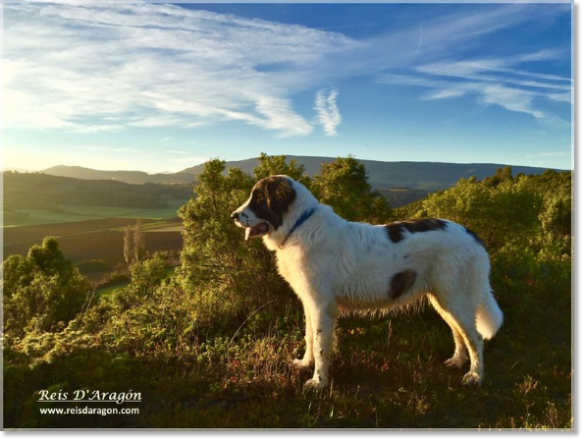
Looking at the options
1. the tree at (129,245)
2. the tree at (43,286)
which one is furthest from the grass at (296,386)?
the tree at (129,245)

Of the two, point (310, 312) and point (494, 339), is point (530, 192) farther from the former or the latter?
point (310, 312)

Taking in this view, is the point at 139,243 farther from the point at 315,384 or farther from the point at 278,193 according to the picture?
the point at 315,384

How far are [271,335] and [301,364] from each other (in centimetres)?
101

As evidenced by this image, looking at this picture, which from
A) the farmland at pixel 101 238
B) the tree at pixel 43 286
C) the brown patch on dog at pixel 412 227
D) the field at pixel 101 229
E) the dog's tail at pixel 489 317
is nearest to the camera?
the brown patch on dog at pixel 412 227

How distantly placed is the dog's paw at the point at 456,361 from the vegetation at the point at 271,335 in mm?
146

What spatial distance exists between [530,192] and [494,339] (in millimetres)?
4160

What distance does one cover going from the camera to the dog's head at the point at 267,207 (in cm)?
468

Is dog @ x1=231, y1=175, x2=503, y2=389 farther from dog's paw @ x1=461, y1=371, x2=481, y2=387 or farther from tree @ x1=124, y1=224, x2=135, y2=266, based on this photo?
tree @ x1=124, y1=224, x2=135, y2=266

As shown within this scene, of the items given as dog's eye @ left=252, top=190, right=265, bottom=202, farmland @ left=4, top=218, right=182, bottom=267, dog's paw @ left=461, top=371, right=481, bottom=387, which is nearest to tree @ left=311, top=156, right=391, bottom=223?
dog's eye @ left=252, top=190, right=265, bottom=202

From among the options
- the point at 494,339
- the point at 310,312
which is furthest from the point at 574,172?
the point at 310,312

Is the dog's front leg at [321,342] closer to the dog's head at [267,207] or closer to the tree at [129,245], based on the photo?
the dog's head at [267,207]

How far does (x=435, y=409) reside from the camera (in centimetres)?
448

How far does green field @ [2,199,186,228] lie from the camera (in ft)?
23.4

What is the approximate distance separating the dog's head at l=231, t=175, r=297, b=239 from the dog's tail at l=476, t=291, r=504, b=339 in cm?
285
